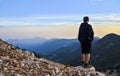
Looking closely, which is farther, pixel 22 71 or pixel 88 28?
pixel 88 28

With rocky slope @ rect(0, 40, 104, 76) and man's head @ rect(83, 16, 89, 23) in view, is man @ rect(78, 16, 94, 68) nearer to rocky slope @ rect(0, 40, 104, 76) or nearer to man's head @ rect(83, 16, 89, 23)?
man's head @ rect(83, 16, 89, 23)

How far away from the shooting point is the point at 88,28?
918 inches

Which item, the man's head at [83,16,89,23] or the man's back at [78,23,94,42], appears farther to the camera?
the man's back at [78,23,94,42]

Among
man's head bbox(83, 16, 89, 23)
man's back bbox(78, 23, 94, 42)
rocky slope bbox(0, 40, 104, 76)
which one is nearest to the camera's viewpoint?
rocky slope bbox(0, 40, 104, 76)

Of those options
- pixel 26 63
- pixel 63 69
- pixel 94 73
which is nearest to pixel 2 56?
pixel 26 63

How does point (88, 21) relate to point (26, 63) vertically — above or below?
above

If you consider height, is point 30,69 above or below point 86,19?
below

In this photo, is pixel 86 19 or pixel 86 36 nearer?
pixel 86 19

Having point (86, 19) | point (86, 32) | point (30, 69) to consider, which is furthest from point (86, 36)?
point (30, 69)

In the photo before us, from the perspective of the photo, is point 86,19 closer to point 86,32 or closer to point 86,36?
point 86,32

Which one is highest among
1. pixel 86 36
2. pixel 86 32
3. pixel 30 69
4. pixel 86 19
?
pixel 86 19

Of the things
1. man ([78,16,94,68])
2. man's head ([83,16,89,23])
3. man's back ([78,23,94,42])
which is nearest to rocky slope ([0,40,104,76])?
man ([78,16,94,68])

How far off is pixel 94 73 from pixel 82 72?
74 cm

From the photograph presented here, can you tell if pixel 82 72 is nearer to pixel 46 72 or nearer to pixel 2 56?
pixel 46 72
